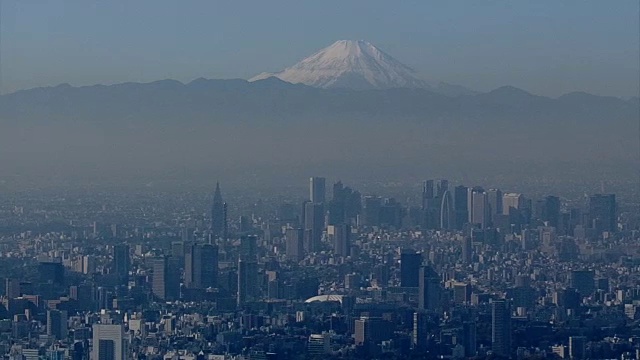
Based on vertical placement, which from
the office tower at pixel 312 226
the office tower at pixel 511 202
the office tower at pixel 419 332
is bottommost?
the office tower at pixel 419 332

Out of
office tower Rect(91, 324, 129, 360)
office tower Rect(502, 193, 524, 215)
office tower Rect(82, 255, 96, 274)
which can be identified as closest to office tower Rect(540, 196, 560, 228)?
office tower Rect(502, 193, 524, 215)

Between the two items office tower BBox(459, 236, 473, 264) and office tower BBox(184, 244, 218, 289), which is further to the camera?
office tower BBox(459, 236, 473, 264)

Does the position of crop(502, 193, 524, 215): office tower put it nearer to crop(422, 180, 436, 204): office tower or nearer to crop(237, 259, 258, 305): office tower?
crop(422, 180, 436, 204): office tower

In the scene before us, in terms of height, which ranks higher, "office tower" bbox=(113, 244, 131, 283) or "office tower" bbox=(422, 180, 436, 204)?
"office tower" bbox=(422, 180, 436, 204)

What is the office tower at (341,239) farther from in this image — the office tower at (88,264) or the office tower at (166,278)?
the office tower at (88,264)

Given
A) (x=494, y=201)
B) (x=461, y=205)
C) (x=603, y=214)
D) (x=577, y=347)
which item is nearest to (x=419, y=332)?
(x=577, y=347)

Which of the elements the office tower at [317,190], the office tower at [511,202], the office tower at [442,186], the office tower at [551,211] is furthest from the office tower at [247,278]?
the office tower at [551,211]
